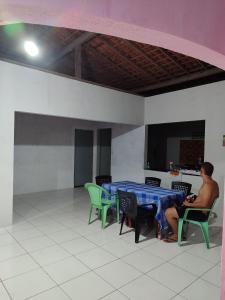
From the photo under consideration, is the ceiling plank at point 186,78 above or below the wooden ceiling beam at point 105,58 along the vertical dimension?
below

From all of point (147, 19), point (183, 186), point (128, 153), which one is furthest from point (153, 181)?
point (147, 19)

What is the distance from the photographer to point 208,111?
182 inches

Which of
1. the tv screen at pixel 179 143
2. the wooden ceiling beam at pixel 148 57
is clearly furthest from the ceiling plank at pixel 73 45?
the tv screen at pixel 179 143

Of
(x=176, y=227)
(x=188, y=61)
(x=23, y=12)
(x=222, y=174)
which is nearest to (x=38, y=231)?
(x=176, y=227)

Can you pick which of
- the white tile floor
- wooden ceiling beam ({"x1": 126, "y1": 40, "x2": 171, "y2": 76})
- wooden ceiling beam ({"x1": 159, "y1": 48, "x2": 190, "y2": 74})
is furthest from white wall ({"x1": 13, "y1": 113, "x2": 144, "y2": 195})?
the white tile floor

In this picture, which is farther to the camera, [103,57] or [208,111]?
[103,57]

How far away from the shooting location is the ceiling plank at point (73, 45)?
4441mm

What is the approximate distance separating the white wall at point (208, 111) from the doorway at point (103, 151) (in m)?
2.78

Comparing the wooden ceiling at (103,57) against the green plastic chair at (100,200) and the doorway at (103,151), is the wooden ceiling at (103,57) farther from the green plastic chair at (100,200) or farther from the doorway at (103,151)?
the green plastic chair at (100,200)

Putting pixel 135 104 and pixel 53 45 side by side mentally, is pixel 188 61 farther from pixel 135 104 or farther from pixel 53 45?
pixel 53 45

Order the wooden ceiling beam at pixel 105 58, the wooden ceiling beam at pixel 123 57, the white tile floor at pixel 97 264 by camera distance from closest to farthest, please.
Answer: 1. the white tile floor at pixel 97 264
2. the wooden ceiling beam at pixel 123 57
3. the wooden ceiling beam at pixel 105 58

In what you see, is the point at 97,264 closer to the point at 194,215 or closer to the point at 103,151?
the point at 194,215

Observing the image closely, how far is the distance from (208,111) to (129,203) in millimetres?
2760

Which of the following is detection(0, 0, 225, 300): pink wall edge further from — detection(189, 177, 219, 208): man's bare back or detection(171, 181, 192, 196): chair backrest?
detection(171, 181, 192, 196): chair backrest
